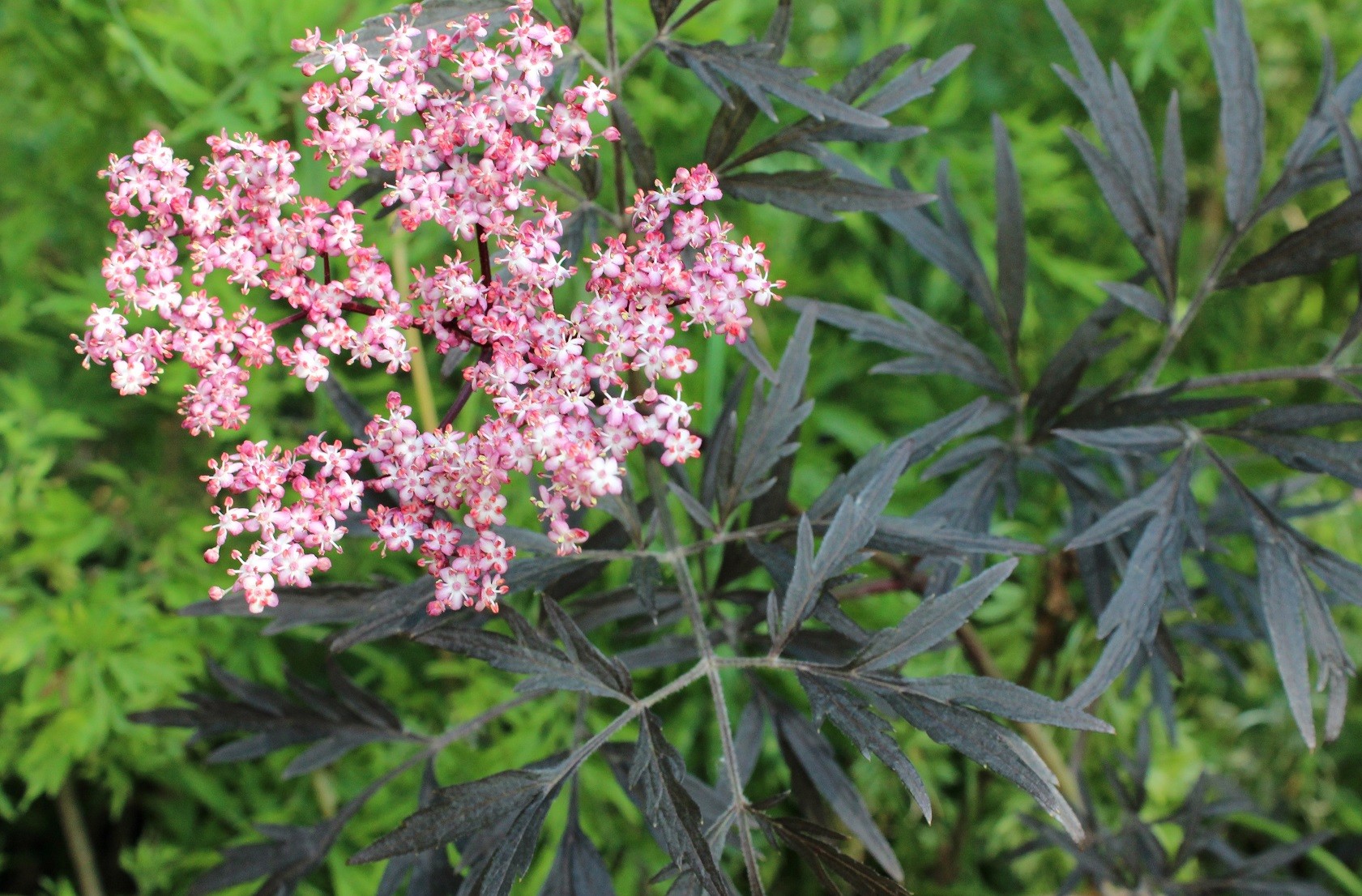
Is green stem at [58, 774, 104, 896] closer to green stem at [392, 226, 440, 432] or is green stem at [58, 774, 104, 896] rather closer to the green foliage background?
the green foliage background

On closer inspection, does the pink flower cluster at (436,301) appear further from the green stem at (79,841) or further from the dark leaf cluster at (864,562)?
the green stem at (79,841)

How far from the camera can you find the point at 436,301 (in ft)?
1.85

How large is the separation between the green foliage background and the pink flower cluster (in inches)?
23.2

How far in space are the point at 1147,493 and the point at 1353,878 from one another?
757 millimetres

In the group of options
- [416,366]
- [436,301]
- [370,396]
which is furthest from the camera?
[370,396]

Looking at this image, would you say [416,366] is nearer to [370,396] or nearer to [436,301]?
[370,396]

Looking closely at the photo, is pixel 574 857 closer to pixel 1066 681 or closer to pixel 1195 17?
pixel 1066 681

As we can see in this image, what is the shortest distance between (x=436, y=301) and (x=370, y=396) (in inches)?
34.3

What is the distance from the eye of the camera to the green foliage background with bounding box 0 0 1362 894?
1149 mm

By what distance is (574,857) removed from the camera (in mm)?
717

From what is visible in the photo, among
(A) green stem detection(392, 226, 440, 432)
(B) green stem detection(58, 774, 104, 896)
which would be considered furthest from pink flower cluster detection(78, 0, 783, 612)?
(B) green stem detection(58, 774, 104, 896)

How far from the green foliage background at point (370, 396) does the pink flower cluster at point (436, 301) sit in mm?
589

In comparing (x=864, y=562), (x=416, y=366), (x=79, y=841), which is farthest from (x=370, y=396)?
(x=864, y=562)

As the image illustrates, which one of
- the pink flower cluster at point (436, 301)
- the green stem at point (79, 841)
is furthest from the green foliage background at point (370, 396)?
the pink flower cluster at point (436, 301)
